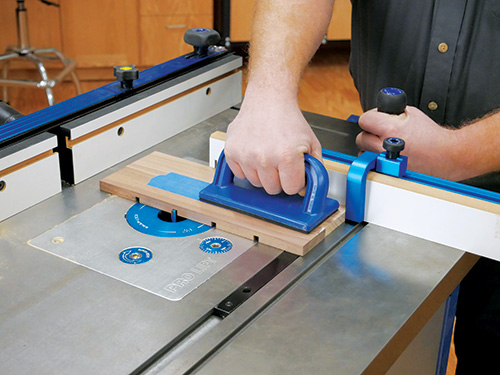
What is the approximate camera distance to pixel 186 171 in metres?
1.12

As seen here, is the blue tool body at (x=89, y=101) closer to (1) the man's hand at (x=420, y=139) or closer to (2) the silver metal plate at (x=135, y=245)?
(2) the silver metal plate at (x=135, y=245)

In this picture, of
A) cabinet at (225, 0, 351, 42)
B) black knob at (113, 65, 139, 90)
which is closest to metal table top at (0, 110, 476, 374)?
black knob at (113, 65, 139, 90)

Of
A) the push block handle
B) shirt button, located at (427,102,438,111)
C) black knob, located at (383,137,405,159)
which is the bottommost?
the push block handle

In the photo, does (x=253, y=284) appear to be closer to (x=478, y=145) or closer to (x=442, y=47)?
(x=478, y=145)

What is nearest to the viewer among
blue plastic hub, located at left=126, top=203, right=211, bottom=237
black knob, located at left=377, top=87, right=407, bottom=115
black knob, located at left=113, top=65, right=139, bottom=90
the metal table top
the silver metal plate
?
the metal table top

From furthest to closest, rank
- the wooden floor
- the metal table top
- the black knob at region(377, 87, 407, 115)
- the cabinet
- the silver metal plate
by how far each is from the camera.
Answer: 1. the cabinet
2. the wooden floor
3. the black knob at region(377, 87, 407, 115)
4. the silver metal plate
5. the metal table top

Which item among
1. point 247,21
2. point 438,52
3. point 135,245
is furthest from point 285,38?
point 247,21

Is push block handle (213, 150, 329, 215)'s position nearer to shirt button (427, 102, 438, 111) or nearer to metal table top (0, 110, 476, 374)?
metal table top (0, 110, 476, 374)

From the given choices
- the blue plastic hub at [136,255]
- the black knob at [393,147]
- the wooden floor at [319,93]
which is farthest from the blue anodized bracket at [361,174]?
the wooden floor at [319,93]

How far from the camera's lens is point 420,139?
3.65 feet

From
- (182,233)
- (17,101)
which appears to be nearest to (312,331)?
(182,233)

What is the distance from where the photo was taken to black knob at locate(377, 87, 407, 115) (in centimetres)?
108

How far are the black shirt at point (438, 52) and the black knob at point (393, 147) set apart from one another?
14.4 inches

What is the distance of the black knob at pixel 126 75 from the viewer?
122 centimetres
